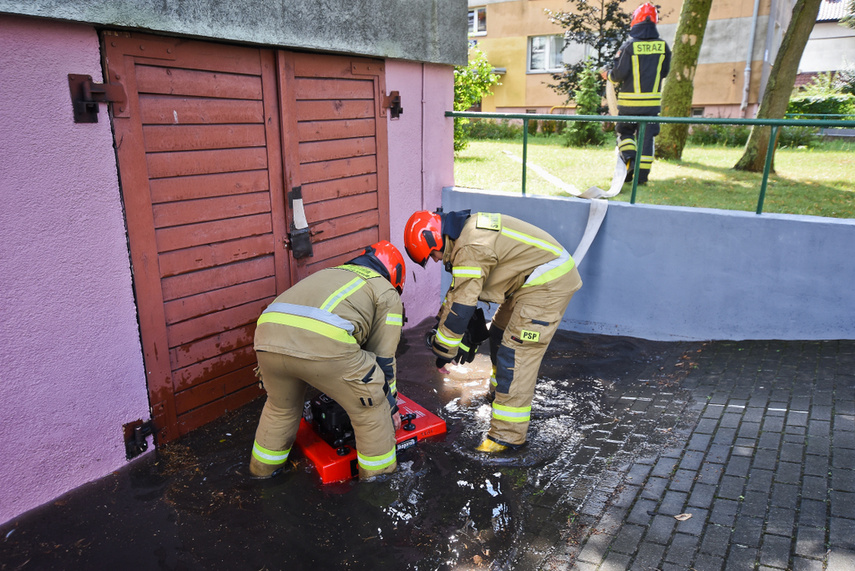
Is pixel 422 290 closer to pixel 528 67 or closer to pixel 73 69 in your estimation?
→ pixel 73 69

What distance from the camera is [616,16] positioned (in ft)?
47.4

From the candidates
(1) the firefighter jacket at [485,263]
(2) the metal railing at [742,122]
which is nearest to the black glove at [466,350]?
(1) the firefighter jacket at [485,263]

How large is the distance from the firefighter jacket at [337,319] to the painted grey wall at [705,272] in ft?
10.6

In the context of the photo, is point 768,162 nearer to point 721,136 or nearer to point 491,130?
point 491,130

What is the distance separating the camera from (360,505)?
12.1 ft

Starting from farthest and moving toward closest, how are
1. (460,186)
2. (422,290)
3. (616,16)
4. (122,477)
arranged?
(616,16) → (460,186) → (422,290) → (122,477)

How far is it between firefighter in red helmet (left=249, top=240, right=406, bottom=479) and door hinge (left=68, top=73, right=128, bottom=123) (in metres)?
1.59

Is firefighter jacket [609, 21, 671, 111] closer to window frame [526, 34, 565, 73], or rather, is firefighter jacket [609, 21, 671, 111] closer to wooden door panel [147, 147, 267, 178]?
wooden door panel [147, 147, 267, 178]

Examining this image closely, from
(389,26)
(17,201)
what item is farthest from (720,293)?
(17,201)

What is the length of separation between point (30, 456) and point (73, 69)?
7.68 ft

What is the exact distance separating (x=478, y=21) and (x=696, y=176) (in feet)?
57.2

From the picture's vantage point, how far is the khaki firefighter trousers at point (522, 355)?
4.38 m

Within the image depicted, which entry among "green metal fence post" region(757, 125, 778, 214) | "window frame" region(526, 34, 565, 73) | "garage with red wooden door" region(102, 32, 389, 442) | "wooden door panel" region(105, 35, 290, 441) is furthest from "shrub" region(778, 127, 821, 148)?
"window frame" region(526, 34, 565, 73)

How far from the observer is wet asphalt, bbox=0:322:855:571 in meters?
3.22
